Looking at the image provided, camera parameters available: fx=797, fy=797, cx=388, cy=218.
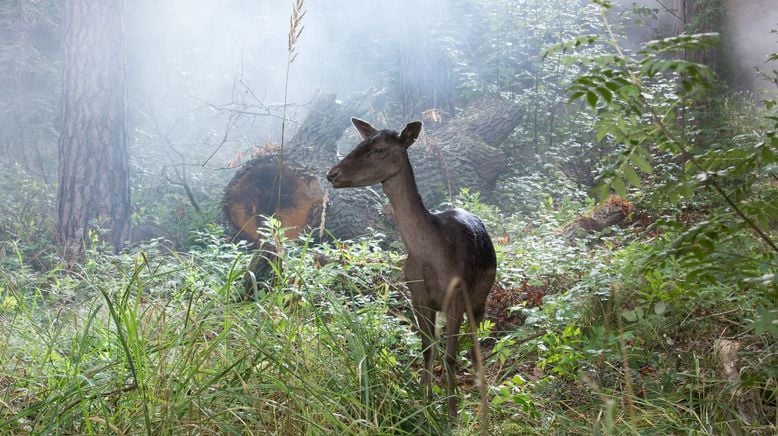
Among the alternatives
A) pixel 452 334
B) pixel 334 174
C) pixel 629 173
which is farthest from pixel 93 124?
pixel 629 173

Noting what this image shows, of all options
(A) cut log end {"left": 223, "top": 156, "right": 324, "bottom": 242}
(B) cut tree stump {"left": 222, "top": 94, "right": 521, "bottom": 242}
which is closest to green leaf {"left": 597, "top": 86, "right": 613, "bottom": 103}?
(B) cut tree stump {"left": 222, "top": 94, "right": 521, "bottom": 242}

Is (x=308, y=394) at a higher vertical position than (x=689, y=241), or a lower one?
lower

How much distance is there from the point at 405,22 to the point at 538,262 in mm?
9226

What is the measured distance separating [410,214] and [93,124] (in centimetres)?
661

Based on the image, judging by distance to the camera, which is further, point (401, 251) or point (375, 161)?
point (401, 251)

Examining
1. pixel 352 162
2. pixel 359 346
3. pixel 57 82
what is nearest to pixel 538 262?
pixel 352 162

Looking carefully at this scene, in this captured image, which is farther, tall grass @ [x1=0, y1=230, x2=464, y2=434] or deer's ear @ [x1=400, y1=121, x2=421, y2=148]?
deer's ear @ [x1=400, y1=121, x2=421, y2=148]

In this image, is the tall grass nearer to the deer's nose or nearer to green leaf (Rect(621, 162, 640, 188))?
the deer's nose

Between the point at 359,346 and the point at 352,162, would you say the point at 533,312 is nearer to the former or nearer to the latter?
the point at 352,162

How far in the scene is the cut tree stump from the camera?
8.68 metres

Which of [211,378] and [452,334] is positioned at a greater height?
[211,378]

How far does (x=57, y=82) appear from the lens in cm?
1498

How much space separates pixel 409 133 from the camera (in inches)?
165

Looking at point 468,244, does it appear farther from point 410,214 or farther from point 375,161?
point 375,161
